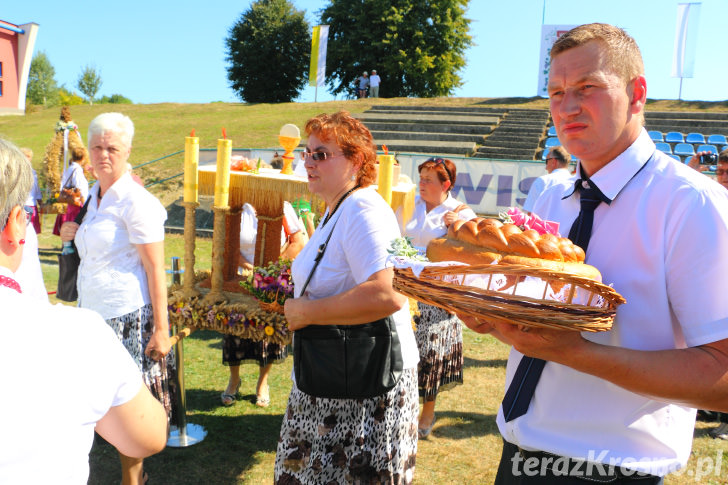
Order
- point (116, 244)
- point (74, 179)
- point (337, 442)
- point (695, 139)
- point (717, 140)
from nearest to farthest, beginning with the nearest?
point (337, 442) < point (116, 244) < point (74, 179) < point (717, 140) < point (695, 139)

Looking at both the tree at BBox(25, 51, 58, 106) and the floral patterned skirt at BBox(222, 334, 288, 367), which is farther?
the tree at BBox(25, 51, 58, 106)

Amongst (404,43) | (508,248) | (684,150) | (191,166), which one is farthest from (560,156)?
(404,43)

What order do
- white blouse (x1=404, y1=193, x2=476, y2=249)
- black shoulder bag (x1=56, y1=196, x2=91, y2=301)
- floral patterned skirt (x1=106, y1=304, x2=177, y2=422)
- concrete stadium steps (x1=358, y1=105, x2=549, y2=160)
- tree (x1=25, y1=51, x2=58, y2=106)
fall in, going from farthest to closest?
tree (x1=25, y1=51, x2=58, y2=106) < concrete stadium steps (x1=358, y1=105, x2=549, y2=160) < white blouse (x1=404, y1=193, x2=476, y2=249) < black shoulder bag (x1=56, y1=196, x2=91, y2=301) < floral patterned skirt (x1=106, y1=304, x2=177, y2=422)

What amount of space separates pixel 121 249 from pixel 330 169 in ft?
4.40

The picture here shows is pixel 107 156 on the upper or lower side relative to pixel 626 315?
upper

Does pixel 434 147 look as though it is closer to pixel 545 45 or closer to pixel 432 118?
pixel 432 118

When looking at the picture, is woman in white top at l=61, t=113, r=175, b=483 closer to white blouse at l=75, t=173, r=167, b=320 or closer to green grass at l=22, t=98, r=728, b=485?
white blouse at l=75, t=173, r=167, b=320

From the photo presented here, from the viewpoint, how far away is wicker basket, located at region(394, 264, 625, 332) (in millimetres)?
1106

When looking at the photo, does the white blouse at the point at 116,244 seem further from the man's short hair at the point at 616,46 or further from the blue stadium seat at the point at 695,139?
the blue stadium seat at the point at 695,139

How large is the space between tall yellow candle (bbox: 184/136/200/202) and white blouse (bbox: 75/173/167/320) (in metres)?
0.51

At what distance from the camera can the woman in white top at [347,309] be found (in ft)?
7.47

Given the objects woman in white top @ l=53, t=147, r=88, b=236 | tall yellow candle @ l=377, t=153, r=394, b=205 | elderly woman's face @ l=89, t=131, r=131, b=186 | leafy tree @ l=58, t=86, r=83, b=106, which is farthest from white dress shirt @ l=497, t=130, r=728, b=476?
leafy tree @ l=58, t=86, r=83, b=106

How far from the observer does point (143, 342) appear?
319cm

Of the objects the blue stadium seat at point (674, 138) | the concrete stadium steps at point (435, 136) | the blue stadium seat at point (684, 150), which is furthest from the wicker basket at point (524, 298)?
the concrete stadium steps at point (435, 136)
